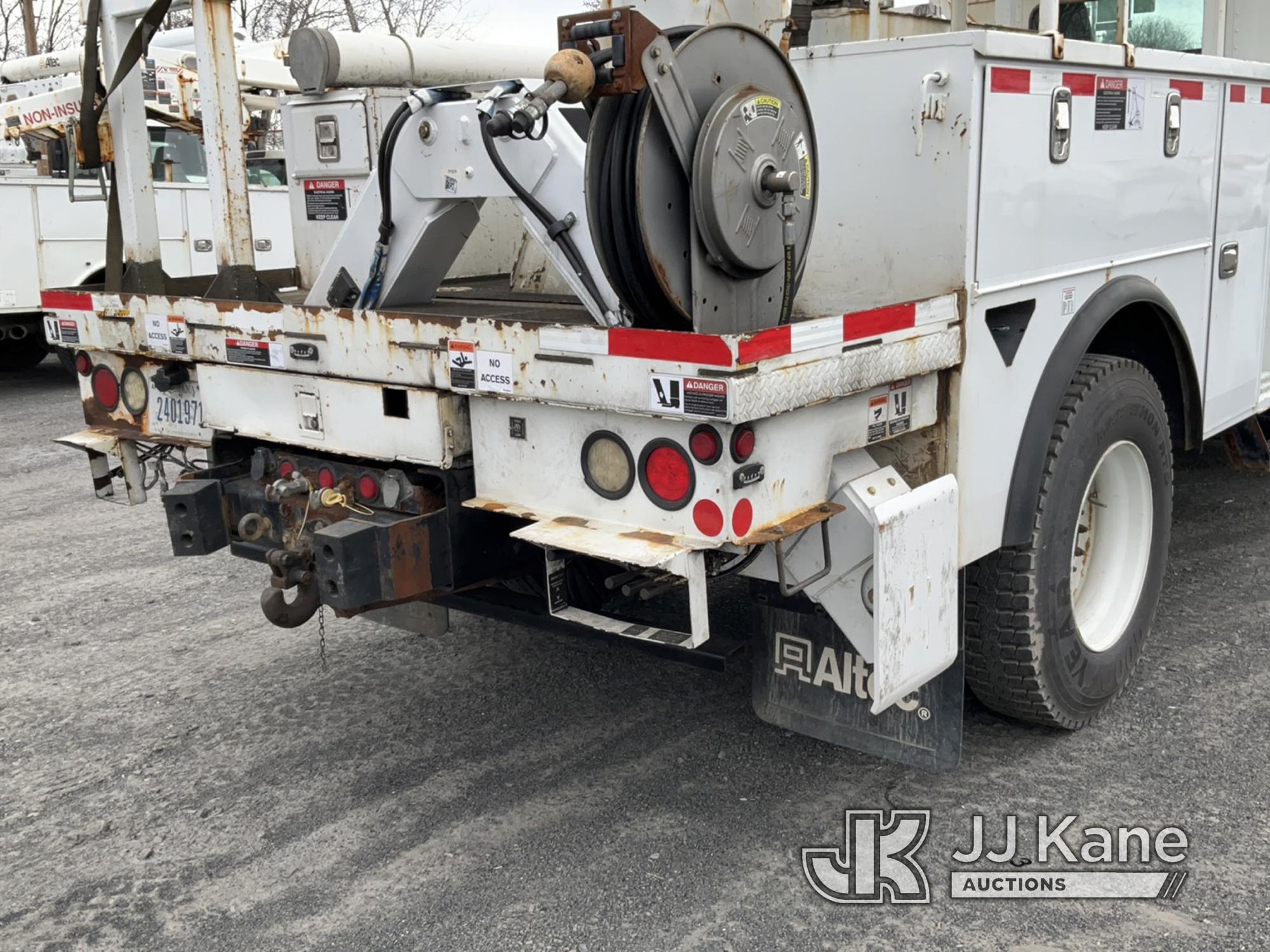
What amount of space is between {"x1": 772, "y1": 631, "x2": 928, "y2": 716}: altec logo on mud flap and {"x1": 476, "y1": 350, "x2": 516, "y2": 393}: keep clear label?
105 centimetres

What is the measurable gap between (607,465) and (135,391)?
75.9 inches

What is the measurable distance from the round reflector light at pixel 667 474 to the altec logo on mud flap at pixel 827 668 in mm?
811

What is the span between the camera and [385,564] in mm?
3094

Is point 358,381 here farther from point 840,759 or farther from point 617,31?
point 840,759

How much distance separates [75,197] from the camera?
10.4 meters

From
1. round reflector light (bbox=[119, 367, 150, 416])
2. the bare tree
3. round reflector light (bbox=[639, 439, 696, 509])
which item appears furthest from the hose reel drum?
the bare tree

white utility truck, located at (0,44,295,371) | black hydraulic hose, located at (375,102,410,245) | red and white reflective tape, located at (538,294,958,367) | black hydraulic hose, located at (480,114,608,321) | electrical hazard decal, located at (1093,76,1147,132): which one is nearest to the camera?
red and white reflective tape, located at (538,294,958,367)

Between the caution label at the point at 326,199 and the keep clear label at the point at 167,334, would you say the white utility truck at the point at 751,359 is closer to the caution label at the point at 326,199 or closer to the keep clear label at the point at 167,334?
the keep clear label at the point at 167,334

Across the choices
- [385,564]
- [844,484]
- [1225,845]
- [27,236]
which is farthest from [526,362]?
[27,236]

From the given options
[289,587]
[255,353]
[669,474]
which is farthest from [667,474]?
[255,353]

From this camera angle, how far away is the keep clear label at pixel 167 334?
148 inches

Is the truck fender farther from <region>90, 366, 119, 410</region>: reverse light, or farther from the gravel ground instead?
<region>90, 366, 119, 410</region>: reverse light

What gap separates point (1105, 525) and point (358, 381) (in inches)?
94.6

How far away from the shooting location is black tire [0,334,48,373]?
492 inches
